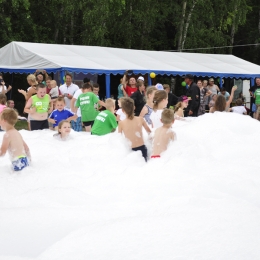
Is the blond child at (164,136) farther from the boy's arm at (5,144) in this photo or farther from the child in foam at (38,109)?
the child in foam at (38,109)

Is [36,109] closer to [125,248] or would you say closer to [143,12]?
[125,248]

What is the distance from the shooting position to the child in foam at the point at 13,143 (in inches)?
269

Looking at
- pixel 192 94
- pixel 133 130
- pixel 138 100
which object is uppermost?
pixel 133 130

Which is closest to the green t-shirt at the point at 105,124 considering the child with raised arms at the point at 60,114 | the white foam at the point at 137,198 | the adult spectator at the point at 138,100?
the white foam at the point at 137,198

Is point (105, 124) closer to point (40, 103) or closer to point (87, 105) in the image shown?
point (40, 103)

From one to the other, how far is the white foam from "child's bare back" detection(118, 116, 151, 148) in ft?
0.50

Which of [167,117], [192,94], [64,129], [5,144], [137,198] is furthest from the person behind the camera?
[192,94]

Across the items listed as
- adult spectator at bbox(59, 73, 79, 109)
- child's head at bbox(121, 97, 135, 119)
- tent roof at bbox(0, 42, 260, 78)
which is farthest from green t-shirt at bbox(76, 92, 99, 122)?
tent roof at bbox(0, 42, 260, 78)

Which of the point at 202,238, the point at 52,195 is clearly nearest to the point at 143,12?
the point at 52,195

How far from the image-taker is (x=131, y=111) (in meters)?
7.70

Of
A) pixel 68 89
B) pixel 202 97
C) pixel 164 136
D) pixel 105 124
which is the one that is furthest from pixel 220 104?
pixel 202 97

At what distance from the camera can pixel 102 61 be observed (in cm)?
1766

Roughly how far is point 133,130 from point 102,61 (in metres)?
10.3

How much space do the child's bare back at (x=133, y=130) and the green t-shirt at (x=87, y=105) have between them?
303 cm
